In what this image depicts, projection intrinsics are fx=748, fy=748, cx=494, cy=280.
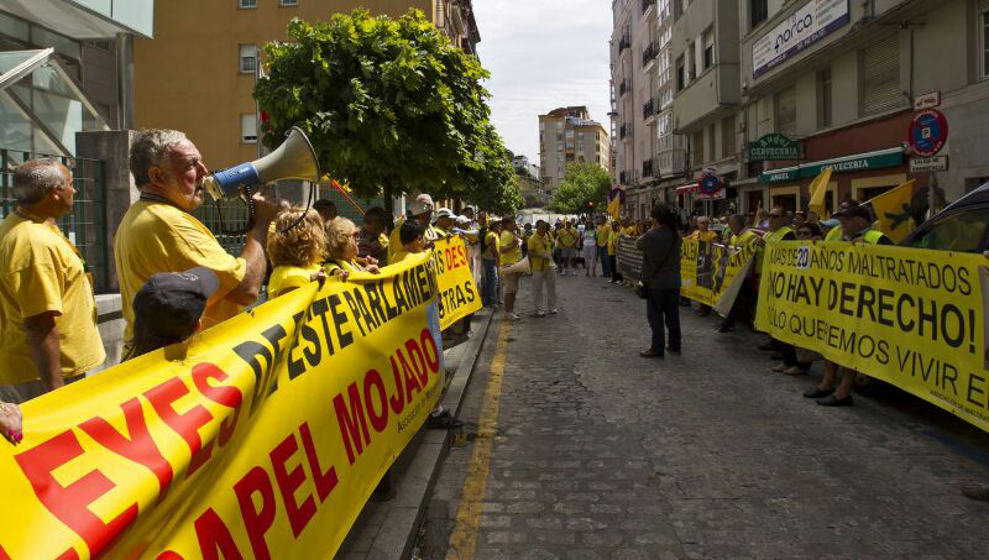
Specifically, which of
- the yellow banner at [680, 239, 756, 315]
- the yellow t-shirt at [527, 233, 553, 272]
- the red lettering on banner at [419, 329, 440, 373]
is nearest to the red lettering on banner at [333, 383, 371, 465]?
the red lettering on banner at [419, 329, 440, 373]

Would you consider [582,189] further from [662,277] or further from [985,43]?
[662,277]

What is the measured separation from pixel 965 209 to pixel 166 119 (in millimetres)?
35532

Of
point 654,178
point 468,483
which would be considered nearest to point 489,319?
point 468,483

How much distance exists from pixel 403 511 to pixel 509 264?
10.0m

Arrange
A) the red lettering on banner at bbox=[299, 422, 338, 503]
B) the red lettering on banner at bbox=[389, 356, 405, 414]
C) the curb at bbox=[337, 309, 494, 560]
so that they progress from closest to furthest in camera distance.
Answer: the red lettering on banner at bbox=[299, 422, 338, 503] < the curb at bbox=[337, 309, 494, 560] < the red lettering on banner at bbox=[389, 356, 405, 414]

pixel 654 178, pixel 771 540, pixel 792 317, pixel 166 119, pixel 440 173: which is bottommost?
pixel 771 540

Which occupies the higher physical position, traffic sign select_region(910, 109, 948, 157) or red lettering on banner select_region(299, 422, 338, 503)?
traffic sign select_region(910, 109, 948, 157)

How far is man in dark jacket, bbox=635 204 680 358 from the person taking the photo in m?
9.02

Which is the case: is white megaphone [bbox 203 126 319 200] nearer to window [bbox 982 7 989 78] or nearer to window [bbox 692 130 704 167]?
window [bbox 982 7 989 78]

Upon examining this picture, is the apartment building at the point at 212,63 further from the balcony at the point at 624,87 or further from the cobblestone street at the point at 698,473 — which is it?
the cobblestone street at the point at 698,473

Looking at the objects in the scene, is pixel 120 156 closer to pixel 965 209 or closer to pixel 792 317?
pixel 792 317

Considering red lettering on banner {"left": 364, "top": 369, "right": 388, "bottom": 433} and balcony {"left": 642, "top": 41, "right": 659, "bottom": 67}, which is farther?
balcony {"left": 642, "top": 41, "right": 659, "bottom": 67}

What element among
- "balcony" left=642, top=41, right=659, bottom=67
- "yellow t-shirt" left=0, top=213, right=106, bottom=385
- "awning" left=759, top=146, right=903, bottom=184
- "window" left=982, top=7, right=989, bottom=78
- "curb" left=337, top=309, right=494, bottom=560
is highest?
"balcony" left=642, top=41, right=659, bottom=67

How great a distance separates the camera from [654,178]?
4216cm
